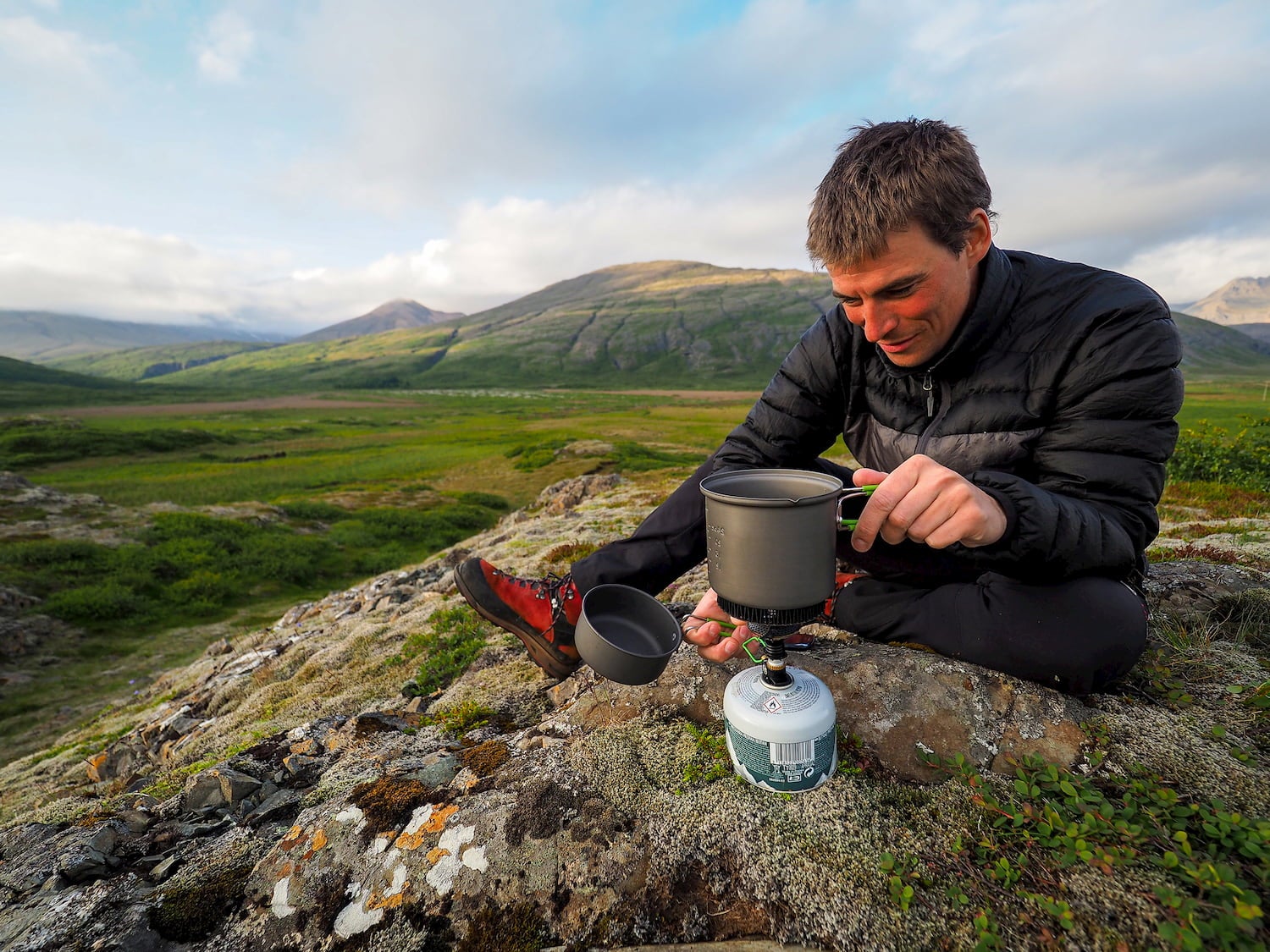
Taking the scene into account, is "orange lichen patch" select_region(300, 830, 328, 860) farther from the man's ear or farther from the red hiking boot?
the man's ear

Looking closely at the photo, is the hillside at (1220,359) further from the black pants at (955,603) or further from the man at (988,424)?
the black pants at (955,603)

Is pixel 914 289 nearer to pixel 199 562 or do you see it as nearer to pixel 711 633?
pixel 711 633

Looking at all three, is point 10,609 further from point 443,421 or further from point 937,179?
point 443,421

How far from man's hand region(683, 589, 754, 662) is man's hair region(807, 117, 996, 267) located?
2236mm

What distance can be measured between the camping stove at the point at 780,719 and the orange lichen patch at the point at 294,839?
230cm

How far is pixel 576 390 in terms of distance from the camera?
141500mm

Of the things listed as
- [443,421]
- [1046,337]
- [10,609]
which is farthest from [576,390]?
[1046,337]

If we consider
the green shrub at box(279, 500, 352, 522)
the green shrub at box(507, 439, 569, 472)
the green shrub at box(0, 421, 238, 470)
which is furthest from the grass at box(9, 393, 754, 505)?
the green shrub at box(279, 500, 352, 522)

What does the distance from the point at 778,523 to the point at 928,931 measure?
1.63m

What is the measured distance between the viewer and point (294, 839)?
2980 mm

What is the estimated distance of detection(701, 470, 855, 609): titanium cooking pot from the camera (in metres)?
2.46

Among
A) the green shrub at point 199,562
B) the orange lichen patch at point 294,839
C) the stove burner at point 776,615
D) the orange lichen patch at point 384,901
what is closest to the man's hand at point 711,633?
the stove burner at point 776,615

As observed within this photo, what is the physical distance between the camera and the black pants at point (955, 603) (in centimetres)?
306

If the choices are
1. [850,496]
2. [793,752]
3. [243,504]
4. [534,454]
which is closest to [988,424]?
[850,496]
